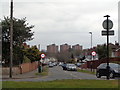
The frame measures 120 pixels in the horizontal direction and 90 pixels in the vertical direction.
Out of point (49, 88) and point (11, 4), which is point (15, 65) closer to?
point (11, 4)

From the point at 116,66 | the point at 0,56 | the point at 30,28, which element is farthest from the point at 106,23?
the point at 30,28

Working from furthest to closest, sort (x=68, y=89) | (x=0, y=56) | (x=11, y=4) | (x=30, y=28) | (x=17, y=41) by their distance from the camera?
1. (x=30, y=28)
2. (x=17, y=41)
3. (x=0, y=56)
4. (x=11, y=4)
5. (x=68, y=89)

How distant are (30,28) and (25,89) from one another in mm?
34135

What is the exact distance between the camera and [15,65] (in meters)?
41.8

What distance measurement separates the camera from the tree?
40250 millimetres

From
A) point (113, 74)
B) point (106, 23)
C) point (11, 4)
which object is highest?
point (11, 4)

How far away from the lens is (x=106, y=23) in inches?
730

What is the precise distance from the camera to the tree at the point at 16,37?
40.2 metres

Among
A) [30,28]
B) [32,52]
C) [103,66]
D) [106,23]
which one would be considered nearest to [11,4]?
[103,66]

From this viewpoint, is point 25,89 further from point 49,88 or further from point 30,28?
point 30,28

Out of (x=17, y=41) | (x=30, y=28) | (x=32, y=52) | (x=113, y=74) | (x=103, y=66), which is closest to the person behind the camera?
(x=113, y=74)

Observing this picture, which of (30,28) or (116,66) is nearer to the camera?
(116,66)

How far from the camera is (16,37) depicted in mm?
42125

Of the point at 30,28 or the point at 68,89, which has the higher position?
the point at 30,28
